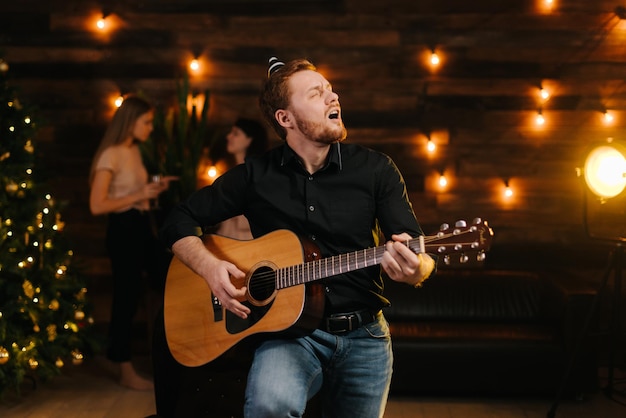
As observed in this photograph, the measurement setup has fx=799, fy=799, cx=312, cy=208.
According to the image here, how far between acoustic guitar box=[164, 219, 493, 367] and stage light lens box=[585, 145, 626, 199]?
6.61 feet

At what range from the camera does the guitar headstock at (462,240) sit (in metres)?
2.10

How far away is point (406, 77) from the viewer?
17.1 ft

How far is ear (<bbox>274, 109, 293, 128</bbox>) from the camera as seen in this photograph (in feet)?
8.42

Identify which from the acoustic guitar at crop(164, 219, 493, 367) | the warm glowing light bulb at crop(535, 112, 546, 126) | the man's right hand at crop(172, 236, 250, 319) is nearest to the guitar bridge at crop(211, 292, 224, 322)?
the acoustic guitar at crop(164, 219, 493, 367)

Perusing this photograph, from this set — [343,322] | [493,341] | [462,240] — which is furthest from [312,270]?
[493,341]

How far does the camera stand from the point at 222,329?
265cm

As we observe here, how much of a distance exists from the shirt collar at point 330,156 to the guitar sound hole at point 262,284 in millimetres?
351

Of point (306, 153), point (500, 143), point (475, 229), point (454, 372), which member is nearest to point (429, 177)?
point (500, 143)

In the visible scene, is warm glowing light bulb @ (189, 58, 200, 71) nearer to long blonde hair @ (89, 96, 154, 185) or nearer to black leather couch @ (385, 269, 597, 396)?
long blonde hair @ (89, 96, 154, 185)

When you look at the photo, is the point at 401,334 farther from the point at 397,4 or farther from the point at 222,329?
the point at 397,4

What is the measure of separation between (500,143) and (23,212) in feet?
9.69

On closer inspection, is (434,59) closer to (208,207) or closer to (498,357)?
(498,357)

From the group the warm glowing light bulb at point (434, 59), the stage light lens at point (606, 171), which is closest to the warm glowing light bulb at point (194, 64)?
the warm glowing light bulb at point (434, 59)

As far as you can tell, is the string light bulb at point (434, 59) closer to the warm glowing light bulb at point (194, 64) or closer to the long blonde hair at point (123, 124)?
the warm glowing light bulb at point (194, 64)
